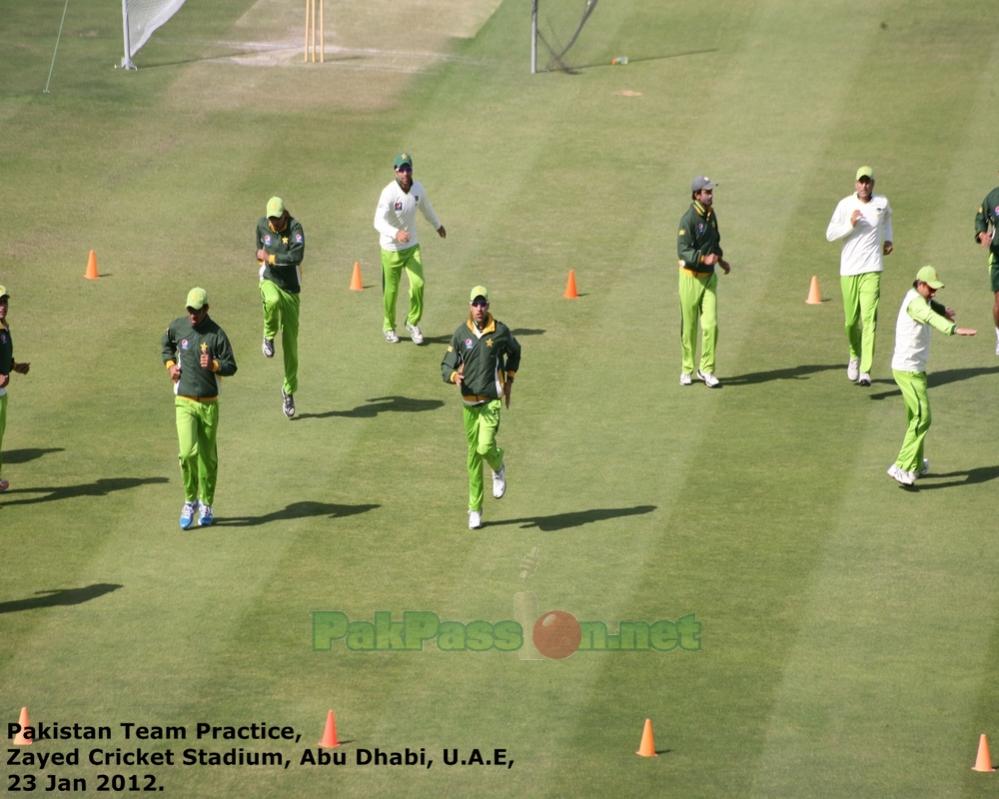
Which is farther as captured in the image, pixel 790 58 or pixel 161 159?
pixel 790 58

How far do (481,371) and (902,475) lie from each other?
4.79 meters

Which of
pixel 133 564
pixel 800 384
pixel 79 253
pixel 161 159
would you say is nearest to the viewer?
pixel 133 564

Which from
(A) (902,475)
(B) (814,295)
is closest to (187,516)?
(A) (902,475)

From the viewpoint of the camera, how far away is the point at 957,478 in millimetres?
21156

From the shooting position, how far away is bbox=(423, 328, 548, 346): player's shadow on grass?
25.0m

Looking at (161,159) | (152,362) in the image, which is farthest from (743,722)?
(161,159)

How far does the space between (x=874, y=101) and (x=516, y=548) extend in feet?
53.2

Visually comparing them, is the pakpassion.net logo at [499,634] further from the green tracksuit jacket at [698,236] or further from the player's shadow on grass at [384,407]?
the green tracksuit jacket at [698,236]

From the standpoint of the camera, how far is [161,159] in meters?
30.9

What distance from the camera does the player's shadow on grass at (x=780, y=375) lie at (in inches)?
936

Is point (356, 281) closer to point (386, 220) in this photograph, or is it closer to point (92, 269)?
point (386, 220)

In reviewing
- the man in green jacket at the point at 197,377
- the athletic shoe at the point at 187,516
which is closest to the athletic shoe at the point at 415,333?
the man in green jacket at the point at 197,377

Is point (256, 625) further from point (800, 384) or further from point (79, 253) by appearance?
point (79, 253)

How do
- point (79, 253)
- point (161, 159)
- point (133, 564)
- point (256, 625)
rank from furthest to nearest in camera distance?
1. point (161, 159)
2. point (79, 253)
3. point (133, 564)
4. point (256, 625)
